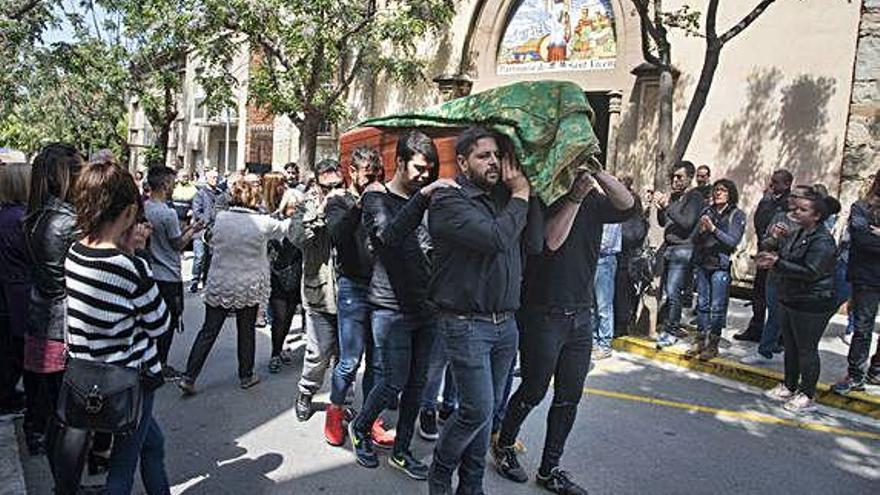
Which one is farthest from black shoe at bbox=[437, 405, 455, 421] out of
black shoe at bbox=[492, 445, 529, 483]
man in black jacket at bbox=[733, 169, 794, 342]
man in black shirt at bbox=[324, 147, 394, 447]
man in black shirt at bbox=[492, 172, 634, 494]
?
man in black jacket at bbox=[733, 169, 794, 342]

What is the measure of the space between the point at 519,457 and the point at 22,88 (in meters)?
19.6

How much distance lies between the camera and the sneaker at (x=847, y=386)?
5574 mm

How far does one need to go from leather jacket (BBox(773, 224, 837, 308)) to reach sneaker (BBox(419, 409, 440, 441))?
2.86 metres

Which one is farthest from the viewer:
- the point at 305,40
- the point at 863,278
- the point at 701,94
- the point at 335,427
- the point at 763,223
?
the point at 305,40

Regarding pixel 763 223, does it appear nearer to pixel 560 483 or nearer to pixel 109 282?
pixel 560 483

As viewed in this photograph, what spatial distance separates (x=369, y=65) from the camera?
14727 mm

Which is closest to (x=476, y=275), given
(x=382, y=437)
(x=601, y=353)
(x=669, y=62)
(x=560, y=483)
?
(x=560, y=483)

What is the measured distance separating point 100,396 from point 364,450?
5.73 ft

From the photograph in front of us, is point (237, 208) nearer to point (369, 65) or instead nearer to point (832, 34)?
point (832, 34)

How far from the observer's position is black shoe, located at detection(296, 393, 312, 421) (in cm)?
459

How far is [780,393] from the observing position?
557 centimetres

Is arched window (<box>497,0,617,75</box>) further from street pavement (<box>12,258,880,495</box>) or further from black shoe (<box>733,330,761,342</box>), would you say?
street pavement (<box>12,258,880,495</box>)

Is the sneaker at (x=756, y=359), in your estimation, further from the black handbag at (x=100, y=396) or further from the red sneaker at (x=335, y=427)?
the black handbag at (x=100, y=396)

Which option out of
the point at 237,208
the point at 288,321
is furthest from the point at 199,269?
the point at 237,208
